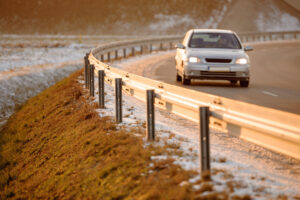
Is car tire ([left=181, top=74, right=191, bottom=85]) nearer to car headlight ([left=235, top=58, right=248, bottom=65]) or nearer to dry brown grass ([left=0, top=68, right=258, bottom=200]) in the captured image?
car headlight ([left=235, top=58, right=248, bottom=65])

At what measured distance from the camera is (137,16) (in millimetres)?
134125

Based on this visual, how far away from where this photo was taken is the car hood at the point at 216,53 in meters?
15.4

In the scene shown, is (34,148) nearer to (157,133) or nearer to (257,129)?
(157,133)

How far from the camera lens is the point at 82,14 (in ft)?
452

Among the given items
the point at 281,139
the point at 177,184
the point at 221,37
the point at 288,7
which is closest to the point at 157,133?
the point at 177,184

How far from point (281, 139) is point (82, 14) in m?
135

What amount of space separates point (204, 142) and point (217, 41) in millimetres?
10398

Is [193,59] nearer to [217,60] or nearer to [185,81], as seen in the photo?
[217,60]

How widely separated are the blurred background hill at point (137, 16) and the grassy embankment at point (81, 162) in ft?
363

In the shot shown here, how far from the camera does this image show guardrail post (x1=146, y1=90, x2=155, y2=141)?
26.3 ft

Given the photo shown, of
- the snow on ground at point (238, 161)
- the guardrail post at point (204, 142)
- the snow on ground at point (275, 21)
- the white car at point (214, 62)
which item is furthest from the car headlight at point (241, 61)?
the snow on ground at point (275, 21)

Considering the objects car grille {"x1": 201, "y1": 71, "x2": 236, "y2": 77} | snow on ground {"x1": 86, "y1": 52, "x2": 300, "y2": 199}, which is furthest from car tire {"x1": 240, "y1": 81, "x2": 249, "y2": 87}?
snow on ground {"x1": 86, "y1": 52, "x2": 300, "y2": 199}

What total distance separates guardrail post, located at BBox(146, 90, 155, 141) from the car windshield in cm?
820

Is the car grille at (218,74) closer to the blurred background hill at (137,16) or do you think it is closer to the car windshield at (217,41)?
the car windshield at (217,41)
